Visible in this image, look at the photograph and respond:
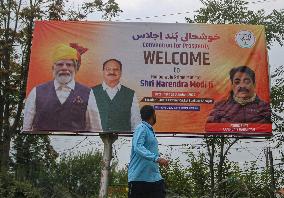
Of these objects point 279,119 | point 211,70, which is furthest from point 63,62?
point 279,119

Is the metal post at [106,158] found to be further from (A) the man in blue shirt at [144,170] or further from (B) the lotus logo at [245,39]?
(A) the man in blue shirt at [144,170]

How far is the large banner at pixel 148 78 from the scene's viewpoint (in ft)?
32.2

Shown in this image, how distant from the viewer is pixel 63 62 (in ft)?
34.2

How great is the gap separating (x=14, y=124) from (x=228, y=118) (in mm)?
6318

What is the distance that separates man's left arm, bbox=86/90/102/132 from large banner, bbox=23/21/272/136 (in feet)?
0.06

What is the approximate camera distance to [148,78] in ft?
33.0

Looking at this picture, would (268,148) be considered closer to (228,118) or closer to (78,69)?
(228,118)

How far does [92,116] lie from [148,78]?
1.29 metres

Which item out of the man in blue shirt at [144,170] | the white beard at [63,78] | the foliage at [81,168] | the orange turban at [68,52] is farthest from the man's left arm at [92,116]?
the foliage at [81,168]

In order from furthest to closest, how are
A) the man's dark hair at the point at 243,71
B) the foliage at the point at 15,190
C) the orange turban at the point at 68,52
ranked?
1. the orange turban at the point at 68,52
2. the man's dark hair at the point at 243,71
3. the foliage at the point at 15,190

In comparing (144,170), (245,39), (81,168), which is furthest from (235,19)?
(81,168)

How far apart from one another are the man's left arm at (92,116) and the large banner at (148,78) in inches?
0.7

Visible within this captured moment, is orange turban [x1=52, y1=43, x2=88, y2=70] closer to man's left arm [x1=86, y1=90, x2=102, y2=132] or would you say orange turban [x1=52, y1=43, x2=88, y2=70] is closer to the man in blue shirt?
man's left arm [x1=86, y1=90, x2=102, y2=132]

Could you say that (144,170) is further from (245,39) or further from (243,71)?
(245,39)
